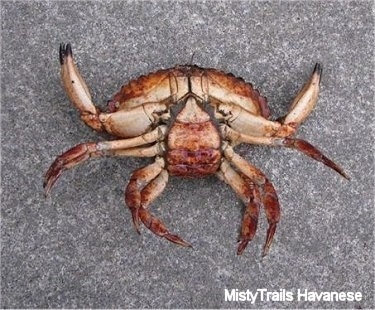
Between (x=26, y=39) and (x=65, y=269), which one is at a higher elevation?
(x=26, y=39)

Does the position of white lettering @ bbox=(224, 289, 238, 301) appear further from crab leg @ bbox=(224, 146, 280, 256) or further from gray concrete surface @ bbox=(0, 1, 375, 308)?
crab leg @ bbox=(224, 146, 280, 256)

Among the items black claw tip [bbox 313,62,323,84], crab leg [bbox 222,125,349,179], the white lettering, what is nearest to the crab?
crab leg [bbox 222,125,349,179]

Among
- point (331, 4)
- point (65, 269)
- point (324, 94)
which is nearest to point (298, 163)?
point (324, 94)

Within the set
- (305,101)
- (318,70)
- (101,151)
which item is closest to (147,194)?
(101,151)

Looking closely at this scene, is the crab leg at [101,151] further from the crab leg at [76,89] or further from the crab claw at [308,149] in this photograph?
the crab claw at [308,149]

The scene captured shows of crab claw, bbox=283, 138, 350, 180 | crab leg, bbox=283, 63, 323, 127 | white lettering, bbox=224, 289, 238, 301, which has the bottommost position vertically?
white lettering, bbox=224, 289, 238, 301

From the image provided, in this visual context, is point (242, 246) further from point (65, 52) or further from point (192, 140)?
point (65, 52)

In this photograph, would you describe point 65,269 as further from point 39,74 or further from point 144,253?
point 39,74
